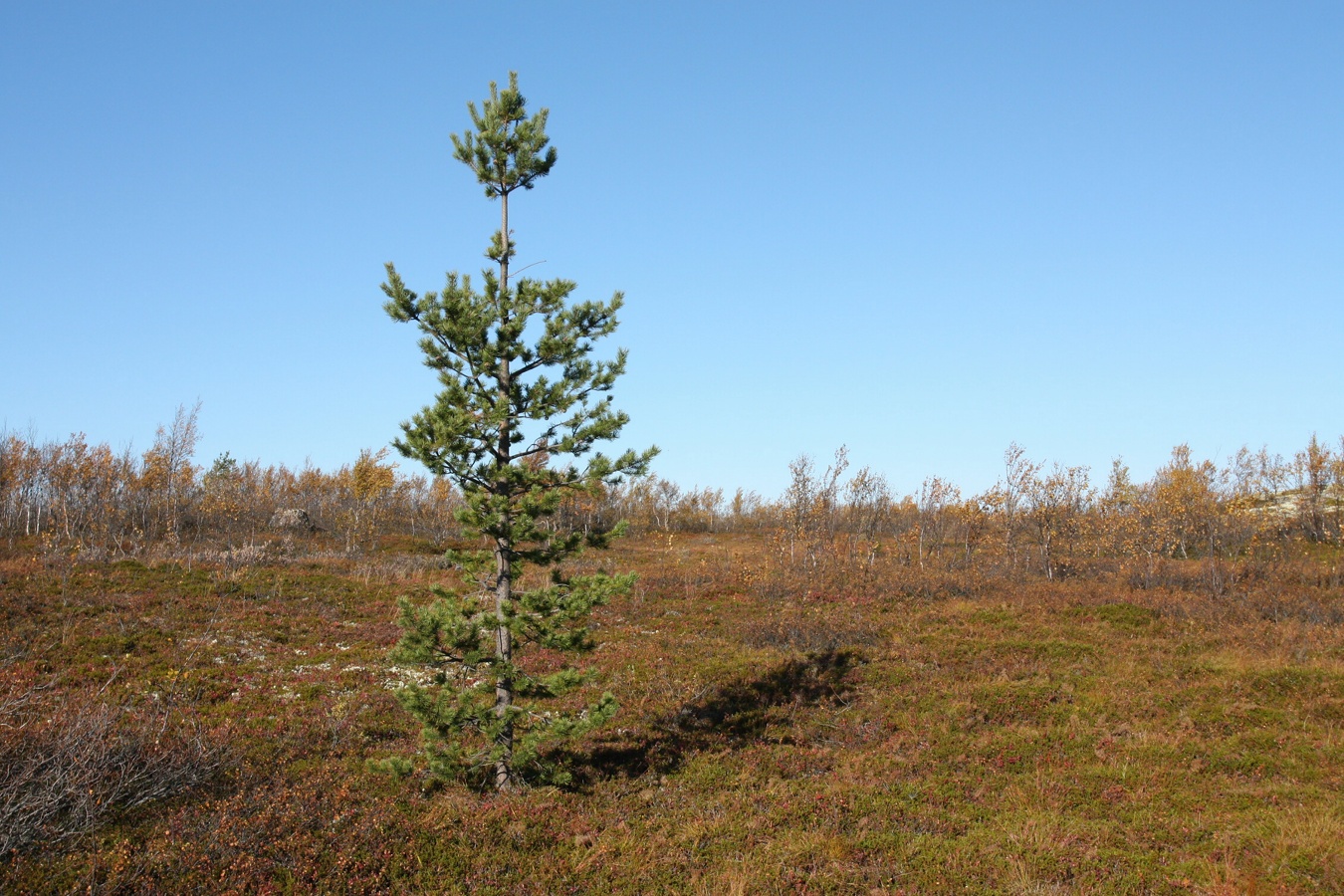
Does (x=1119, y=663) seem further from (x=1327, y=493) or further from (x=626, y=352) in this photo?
(x=1327, y=493)

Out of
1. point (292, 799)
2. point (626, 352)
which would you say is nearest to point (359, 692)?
point (292, 799)

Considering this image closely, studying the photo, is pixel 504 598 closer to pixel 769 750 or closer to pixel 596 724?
pixel 596 724

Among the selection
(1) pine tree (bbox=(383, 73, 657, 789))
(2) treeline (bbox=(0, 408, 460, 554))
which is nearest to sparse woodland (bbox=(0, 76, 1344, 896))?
(1) pine tree (bbox=(383, 73, 657, 789))

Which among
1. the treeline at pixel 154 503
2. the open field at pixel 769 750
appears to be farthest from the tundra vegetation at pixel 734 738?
the treeline at pixel 154 503

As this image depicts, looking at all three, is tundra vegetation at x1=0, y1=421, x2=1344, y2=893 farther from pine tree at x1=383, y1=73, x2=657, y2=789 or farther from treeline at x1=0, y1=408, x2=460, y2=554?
treeline at x1=0, y1=408, x2=460, y2=554

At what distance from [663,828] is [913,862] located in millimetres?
3463

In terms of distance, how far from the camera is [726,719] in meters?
14.5

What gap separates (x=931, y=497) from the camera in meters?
40.5

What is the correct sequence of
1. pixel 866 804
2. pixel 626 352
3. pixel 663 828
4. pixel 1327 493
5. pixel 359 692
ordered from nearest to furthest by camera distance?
pixel 663 828
pixel 866 804
pixel 626 352
pixel 359 692
pixel 1327 493

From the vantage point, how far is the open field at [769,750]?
8.52m

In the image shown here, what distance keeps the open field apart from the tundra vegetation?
0.06 metres

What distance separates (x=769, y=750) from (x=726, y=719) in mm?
1591

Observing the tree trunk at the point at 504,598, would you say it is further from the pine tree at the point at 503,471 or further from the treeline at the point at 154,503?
the treeline at the point at 154,503

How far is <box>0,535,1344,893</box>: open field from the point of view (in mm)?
8516
